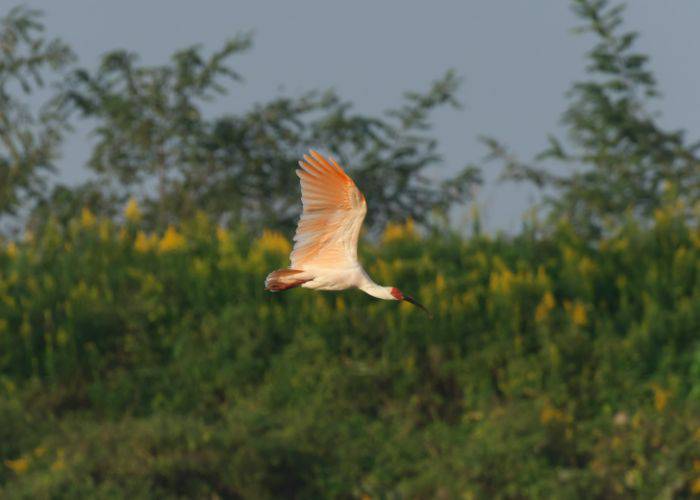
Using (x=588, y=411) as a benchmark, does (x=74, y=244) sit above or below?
above

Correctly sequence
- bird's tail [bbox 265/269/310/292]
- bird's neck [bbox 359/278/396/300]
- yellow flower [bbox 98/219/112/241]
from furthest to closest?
yellow flower [bbox 98/219/112/241] < bird's tail [bbox 265/269/310/292] < bird's neck [bbox 359/278/396/300]

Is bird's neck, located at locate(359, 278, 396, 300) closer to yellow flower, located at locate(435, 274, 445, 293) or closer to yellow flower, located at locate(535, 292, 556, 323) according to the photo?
yellow flower, located at locate(535, 292, 556, 323)

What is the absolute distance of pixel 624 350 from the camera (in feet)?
37.6

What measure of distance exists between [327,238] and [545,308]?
8.51 m

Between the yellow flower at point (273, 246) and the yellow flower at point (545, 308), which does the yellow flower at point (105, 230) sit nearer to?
the yellow flower at point (273, 246)

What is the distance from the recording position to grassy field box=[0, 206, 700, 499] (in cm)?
1042

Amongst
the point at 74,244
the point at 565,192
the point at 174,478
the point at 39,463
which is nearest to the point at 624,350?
the point at 174,478

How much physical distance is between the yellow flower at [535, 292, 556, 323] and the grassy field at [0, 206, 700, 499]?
14 mm

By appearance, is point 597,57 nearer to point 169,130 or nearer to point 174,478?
point 169,130

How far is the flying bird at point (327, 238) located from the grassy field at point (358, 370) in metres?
6.66

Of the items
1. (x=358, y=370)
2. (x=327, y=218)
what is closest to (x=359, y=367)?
(x=358, y=370)

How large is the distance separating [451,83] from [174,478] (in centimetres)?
865

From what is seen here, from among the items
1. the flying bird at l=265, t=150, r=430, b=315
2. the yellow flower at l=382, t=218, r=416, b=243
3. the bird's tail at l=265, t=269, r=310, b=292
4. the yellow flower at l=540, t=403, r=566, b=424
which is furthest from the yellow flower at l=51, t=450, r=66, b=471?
the bird's tail at l=265, t=269, r=310, b=292

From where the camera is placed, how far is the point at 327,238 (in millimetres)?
3566
